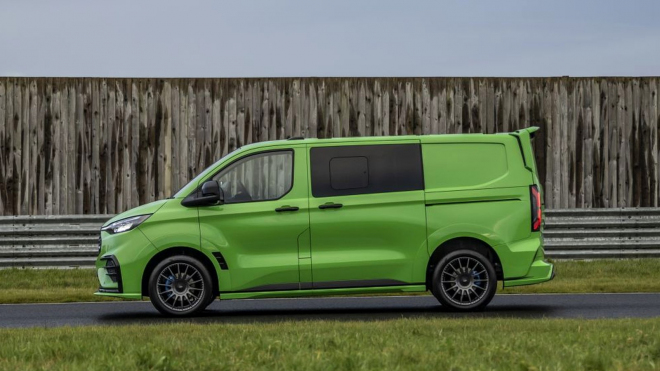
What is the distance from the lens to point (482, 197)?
12.2 metres

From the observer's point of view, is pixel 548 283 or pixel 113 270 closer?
pixel 113 270

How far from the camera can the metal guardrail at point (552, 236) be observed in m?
18.4

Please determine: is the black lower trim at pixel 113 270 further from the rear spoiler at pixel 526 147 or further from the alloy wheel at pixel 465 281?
the rear spoiler at pixel 526 147

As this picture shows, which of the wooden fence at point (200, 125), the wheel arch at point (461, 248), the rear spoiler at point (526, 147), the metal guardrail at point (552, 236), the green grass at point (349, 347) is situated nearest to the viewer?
the green grass at point (349, 347)

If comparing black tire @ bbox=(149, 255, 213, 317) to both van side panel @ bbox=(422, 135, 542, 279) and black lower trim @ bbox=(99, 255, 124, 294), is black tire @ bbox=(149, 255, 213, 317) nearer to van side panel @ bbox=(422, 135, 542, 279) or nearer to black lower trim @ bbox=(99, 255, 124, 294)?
black lower trim @ bbox=(99, 255, 124, 294)

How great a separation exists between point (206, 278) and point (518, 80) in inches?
361

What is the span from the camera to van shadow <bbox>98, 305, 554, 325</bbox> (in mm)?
11875

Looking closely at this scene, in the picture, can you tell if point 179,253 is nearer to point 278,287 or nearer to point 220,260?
point 220,260

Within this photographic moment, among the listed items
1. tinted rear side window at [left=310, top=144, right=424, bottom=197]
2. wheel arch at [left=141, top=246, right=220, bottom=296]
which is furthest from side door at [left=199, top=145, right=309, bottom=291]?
tinted rear side window at [left=310, top=144, right=424, bottom=197]

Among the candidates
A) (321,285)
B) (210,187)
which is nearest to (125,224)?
(210,187)

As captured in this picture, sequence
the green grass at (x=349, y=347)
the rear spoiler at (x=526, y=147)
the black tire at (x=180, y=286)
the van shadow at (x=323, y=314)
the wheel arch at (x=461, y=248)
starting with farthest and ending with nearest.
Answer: the rear spoiler at (x=526, y=147), the wheel arch at (x=461, y=248), the black tire at (x=180, y=286), the van shadow at (x=323, y=314), the green grass at (x=349, y=347)

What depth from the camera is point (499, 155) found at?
12.3 meters

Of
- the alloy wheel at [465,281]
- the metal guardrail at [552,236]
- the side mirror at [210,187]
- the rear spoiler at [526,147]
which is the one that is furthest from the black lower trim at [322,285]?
the metal guardrail at [552,236]

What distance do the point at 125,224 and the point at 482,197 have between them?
4.06 m
